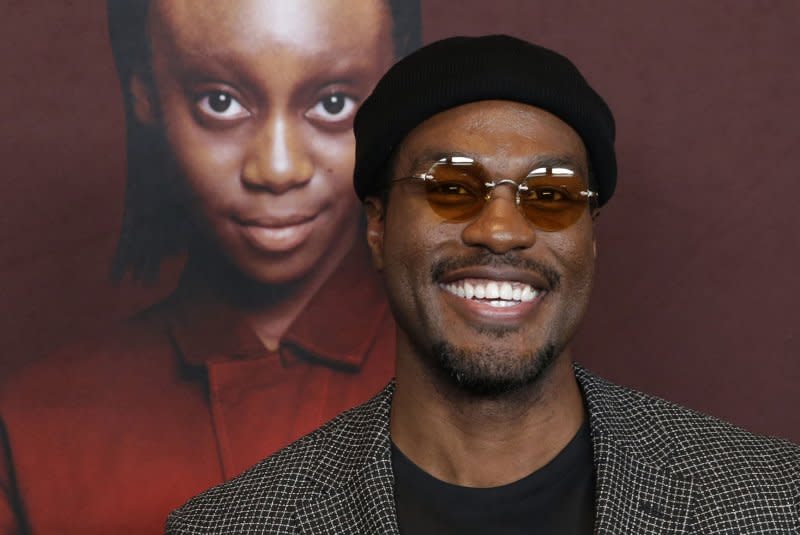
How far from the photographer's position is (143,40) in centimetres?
A: 305

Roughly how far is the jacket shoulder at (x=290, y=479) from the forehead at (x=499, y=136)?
1.68 ft

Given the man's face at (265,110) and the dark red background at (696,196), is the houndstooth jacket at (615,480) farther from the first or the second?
the dark red background at (696,196)

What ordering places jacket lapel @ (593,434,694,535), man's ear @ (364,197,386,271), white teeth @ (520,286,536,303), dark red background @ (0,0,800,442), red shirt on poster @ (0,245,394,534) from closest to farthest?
jacket lapel @ (593,434,694,535)
white teeth @ (520,286,536,303)
man's ear @ (364,197,386,271)
red shirt on poster @ (0,245,394,534)
dark red background @ (0,0,800,442)

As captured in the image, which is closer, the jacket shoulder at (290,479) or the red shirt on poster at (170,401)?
the jacket shoulder at (290,479)

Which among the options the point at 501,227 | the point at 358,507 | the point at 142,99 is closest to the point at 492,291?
the point at 501,227

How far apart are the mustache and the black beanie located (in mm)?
269

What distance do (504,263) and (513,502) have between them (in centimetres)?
42

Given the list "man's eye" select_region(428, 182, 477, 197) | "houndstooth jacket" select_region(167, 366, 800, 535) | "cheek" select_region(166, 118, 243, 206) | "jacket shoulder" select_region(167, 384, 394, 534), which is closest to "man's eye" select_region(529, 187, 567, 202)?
"man's eye" select_region(428, 182, 477, 197)

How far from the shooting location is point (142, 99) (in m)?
3.06

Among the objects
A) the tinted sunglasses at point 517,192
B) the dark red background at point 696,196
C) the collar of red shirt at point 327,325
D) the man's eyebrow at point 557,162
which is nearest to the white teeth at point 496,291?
the tinted sunglasses at point 517,192

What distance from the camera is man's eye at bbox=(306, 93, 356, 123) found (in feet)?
10.2

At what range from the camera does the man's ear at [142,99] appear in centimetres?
306

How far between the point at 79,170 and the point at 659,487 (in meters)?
1.66

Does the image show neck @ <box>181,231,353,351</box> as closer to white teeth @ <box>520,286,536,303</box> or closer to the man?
the man
